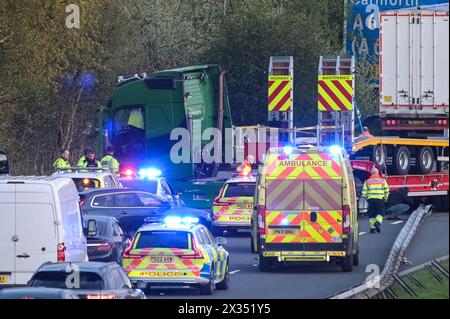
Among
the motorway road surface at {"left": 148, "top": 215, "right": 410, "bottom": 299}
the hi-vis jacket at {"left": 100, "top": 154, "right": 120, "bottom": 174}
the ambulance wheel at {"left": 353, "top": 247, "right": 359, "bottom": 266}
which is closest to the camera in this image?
the motorway road surface at {"left": 148, "top": 215, "right": 410, "bottom": 299}

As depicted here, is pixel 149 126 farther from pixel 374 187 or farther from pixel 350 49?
pixel 350 49

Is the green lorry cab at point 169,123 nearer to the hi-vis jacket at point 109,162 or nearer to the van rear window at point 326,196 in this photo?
the hi-vis jacket at point 109,162

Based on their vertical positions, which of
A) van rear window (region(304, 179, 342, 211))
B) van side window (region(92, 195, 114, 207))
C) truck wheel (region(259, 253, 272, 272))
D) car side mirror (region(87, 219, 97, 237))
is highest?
van rear window (region(304, 179, 342, 211))

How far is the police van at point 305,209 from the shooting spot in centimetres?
2588

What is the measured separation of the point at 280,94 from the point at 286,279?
41.6 ft

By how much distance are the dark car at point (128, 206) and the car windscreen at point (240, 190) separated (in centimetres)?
385

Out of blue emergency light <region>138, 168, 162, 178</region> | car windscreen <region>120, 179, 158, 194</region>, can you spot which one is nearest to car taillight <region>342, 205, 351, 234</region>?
car windscreen <region>120, 179, 158, 194</region>

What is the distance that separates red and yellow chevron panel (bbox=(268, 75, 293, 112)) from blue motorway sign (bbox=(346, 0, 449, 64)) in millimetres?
24020

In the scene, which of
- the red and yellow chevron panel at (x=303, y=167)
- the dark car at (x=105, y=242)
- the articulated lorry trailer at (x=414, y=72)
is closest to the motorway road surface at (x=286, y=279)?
the red and yellow chevron panel at (x=303, y=167)

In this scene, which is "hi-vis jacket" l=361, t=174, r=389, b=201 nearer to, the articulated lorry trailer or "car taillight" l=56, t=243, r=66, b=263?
the articulated lorry trailer

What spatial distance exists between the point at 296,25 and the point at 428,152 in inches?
562

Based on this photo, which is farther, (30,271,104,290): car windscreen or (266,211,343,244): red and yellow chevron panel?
(266,211,343,244): red and yellow chevron panel

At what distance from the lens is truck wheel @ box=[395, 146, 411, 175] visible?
4125 centimetres

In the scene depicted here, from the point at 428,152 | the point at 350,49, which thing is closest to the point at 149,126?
the point at 428,152
